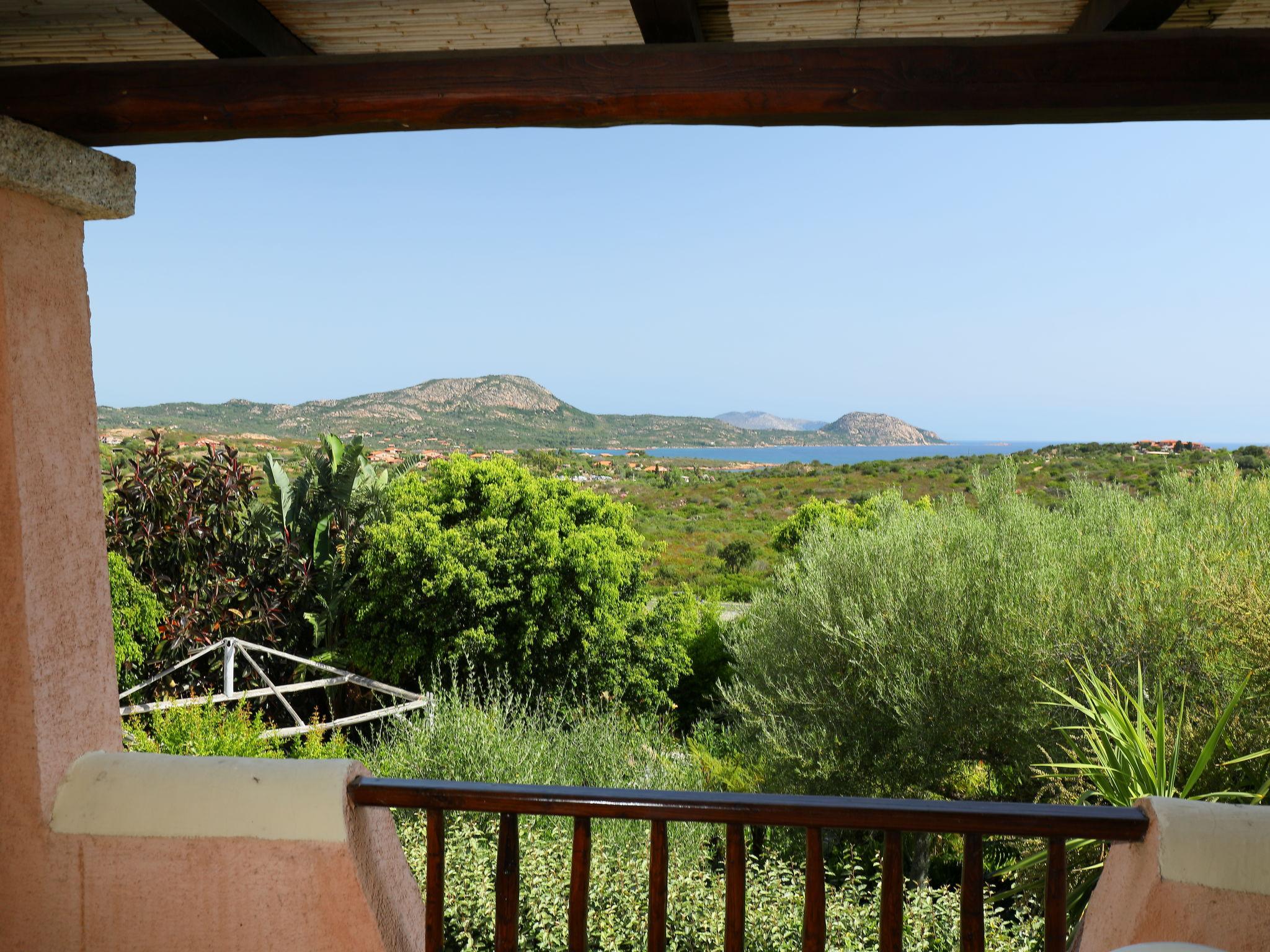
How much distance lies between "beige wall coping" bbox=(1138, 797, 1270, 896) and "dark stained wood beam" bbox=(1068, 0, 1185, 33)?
1214 mm

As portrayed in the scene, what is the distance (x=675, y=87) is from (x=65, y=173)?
3.90 feet

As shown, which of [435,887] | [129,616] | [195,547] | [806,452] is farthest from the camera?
[806,452]

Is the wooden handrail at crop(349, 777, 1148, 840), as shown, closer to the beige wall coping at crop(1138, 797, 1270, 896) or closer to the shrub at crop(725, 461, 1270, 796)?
the beige wall coping at crop(1138, 797, 1270, 896)

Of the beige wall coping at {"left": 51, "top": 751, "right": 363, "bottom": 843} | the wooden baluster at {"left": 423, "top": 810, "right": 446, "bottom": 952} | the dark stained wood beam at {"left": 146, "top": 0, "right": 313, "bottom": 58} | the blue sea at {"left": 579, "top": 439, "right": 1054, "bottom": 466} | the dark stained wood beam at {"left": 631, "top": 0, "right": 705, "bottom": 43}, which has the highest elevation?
the dark stained wood beam at {"left": 146, "top": 0, "right": 313, "bottom": 58}

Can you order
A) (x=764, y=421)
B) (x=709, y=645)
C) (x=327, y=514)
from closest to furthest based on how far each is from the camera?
(x=327, y=514) → (x=709, y=645) → (x=764, y=421)

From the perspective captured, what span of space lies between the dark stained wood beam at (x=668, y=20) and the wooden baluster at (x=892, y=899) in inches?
52.6

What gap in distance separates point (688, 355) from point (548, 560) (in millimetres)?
42578

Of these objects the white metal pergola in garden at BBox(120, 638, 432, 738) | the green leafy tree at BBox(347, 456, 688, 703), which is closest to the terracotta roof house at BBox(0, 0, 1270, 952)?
the white metal pergola in garden at BBox(120, 638, 432, 738)

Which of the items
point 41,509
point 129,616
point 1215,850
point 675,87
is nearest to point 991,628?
point 1215,850

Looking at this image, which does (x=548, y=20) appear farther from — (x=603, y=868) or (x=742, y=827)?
(x=603, y=868)

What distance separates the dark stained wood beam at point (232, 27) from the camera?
1369 mm

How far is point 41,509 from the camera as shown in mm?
1608

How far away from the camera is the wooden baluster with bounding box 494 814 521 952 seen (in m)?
1.36

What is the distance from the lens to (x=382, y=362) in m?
61.1
